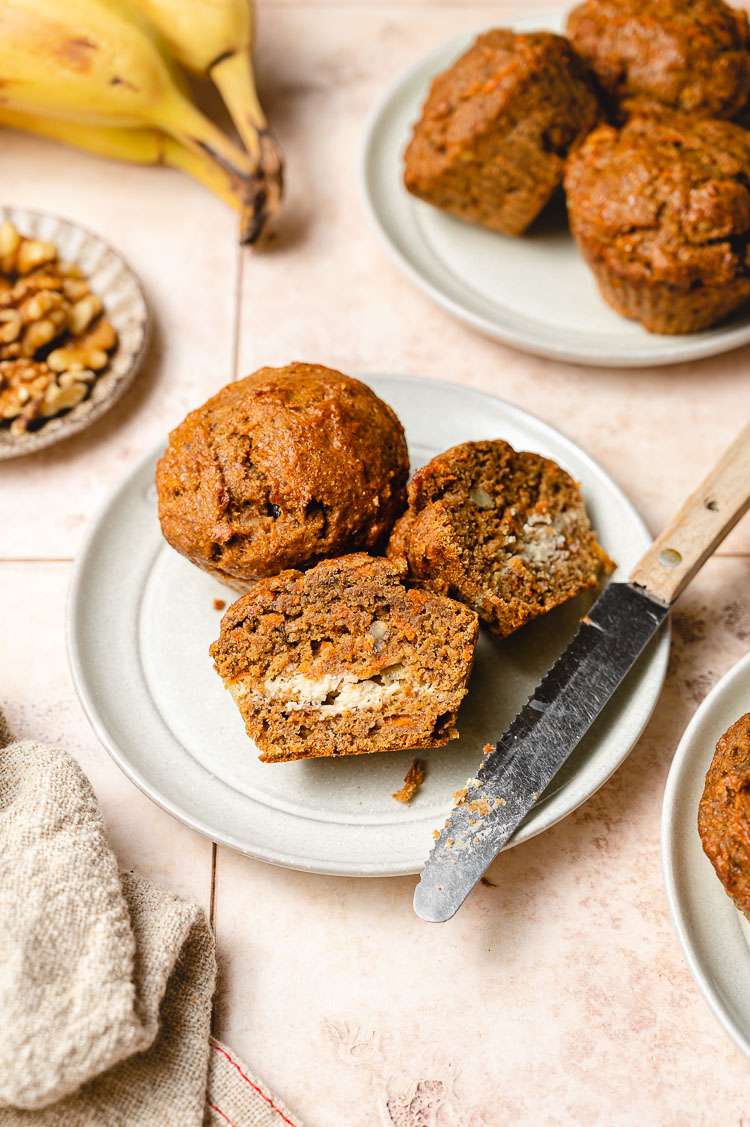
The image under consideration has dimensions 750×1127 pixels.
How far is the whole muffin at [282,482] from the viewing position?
6.35ft

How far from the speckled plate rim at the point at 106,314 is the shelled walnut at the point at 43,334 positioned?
3 centimetres

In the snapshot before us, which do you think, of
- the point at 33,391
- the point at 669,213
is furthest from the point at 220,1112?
the point at 669,213

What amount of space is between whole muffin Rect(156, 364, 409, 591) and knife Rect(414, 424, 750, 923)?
480 millimetres

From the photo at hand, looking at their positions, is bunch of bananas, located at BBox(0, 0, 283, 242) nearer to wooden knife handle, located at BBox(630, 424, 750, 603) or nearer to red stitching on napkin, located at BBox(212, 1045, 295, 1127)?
wooden knife handle, located at BBox(630, 424, 750, 603)

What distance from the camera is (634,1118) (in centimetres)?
178

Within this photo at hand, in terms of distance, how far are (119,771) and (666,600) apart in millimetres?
1231

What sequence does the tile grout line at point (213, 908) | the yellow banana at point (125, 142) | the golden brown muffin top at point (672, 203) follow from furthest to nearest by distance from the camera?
the yellow banana at point (125, 142) < the golden brown muffin top at point (672, 203) < the tile grout line at point (213, 908)

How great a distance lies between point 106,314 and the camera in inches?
106

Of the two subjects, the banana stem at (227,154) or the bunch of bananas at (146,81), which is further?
the banana stem at (227,154)

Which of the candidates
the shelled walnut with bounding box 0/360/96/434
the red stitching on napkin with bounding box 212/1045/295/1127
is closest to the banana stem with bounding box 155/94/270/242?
the shelled walnut with bounding box 0/360/96/434

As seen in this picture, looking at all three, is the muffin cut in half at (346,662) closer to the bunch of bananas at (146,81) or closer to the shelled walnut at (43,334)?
the shelled walnut at (43,334)

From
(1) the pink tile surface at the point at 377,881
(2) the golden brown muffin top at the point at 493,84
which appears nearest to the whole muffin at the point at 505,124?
(2) the golden brown muffin top at the point at 493,84

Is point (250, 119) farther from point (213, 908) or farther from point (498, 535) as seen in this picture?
point (213, 908)

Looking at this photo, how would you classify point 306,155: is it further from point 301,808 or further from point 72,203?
point 301,808
